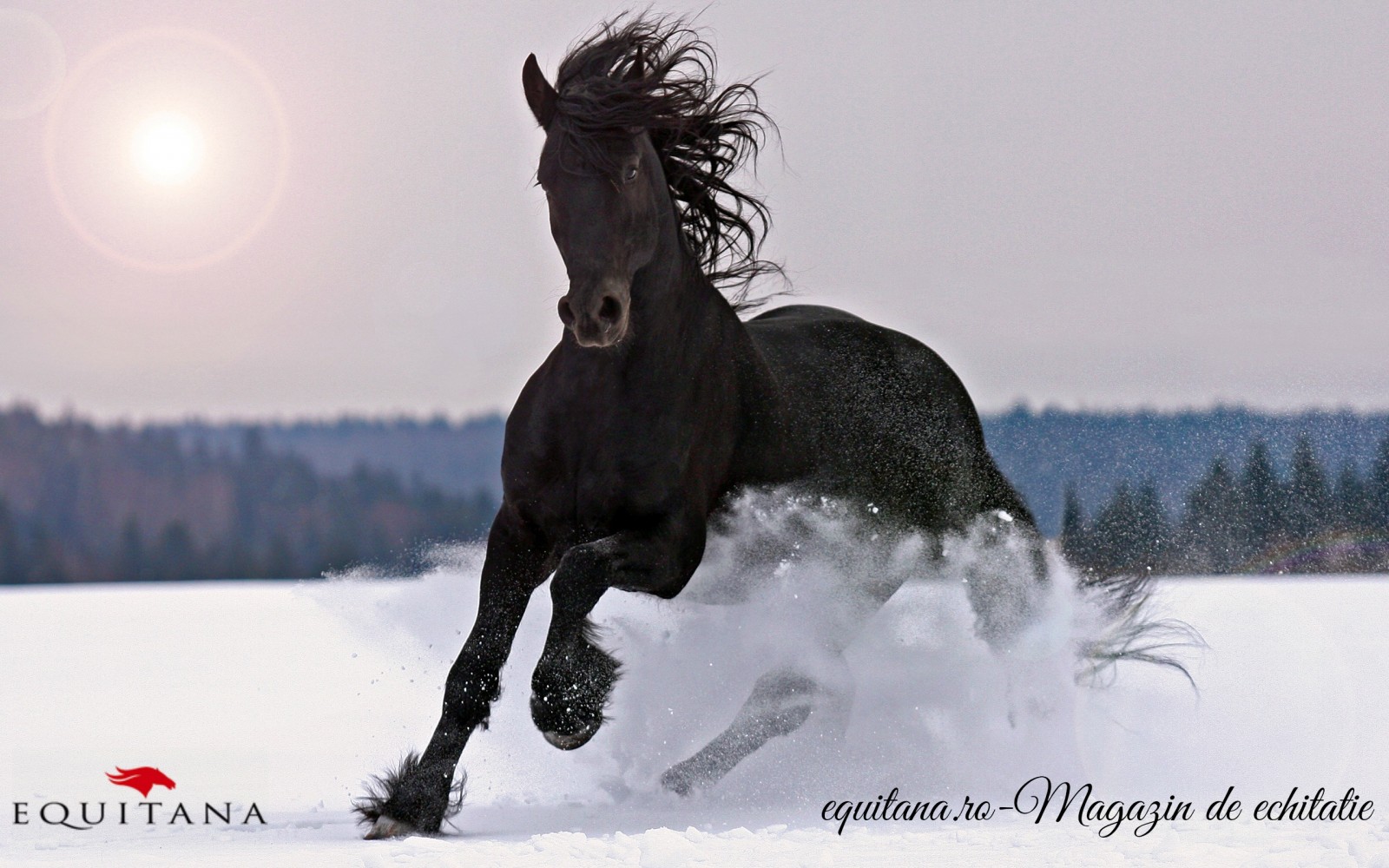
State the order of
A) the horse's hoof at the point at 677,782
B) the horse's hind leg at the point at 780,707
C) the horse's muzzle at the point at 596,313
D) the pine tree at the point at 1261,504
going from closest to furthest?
the horse's muzzle at the point at 596,313 < the horse's hoof at the point at 677,782 < the horse's hind leg at the point at 780,707 < the pine tree at the point at 1261,504

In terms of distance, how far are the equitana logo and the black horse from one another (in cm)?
54

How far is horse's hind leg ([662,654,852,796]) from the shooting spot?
5262mm

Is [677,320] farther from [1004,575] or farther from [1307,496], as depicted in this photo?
[1307,496]

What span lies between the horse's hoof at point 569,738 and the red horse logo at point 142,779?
5.41 ft

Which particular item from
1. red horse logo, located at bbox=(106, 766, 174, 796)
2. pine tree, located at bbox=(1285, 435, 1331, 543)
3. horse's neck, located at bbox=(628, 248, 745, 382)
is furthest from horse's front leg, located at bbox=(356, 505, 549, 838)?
pine tree, located at bbox=(1285, 435, 1331, 543)

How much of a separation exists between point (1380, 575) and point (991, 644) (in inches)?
569

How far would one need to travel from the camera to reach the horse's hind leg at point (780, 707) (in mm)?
5262

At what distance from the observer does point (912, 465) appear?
5969 millimetres

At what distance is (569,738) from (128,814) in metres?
1.50

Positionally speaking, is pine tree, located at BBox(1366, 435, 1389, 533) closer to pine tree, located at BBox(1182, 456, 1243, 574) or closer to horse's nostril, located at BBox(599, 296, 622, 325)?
pine tree, located at BBox(1182, 456, 1243, 574)

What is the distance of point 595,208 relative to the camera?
427cm

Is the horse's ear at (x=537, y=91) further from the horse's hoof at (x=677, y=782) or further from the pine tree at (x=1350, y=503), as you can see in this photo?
the pine tree at (x=1350, y=503)

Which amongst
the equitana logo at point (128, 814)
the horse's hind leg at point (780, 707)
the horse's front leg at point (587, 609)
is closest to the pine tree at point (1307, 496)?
the horse's hind leg at point (780, 707)

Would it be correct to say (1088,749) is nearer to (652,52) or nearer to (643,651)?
(643,651)
